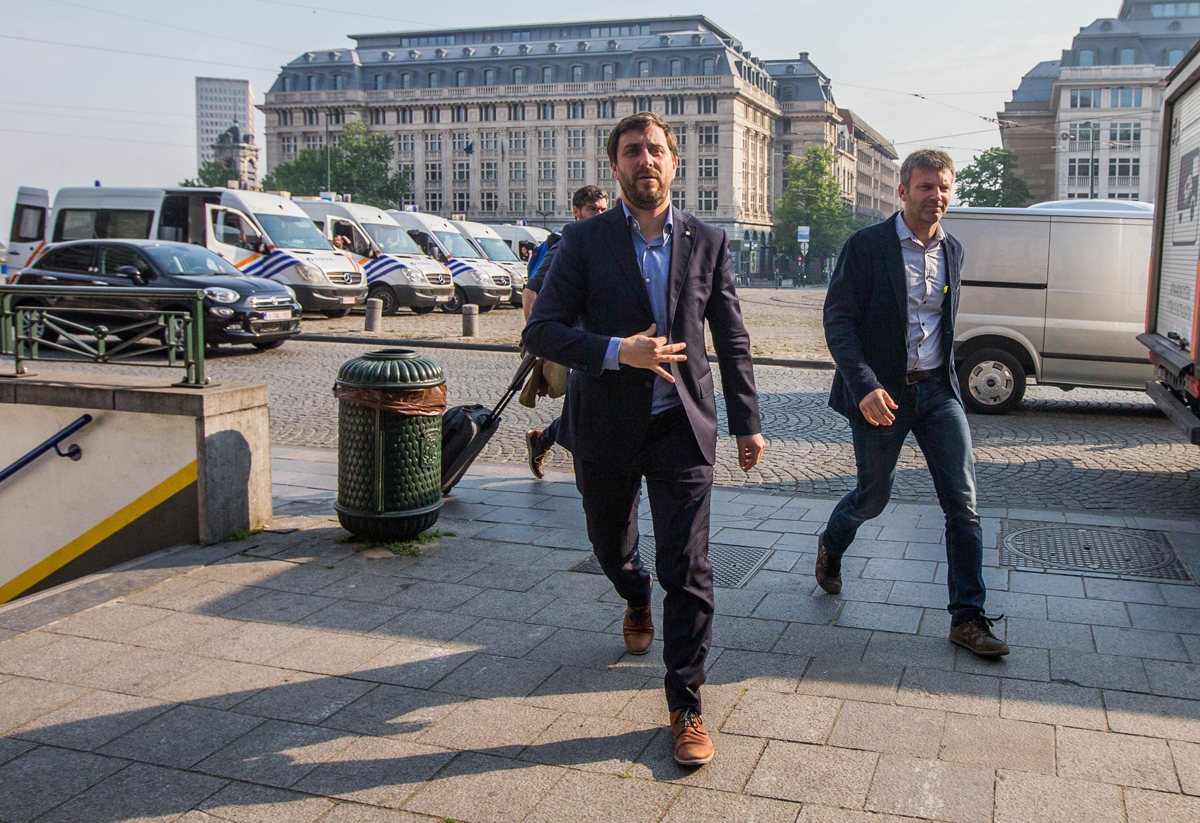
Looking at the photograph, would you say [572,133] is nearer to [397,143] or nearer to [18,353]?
[397,143]

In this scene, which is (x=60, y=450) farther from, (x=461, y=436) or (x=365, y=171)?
(x=365, y=171)

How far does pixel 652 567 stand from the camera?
213 inches

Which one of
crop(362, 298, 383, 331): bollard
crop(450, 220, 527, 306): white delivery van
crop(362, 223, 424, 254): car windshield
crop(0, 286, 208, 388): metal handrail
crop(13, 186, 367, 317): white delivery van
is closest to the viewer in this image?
crop(0, 286, 208, 388): metal handrail

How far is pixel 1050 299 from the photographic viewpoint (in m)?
10.7

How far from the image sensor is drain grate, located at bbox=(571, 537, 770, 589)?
202 inches

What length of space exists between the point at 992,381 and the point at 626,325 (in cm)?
830

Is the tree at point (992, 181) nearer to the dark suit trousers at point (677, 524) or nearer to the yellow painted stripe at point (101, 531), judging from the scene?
the yellow painted stripe at point (101, 531)

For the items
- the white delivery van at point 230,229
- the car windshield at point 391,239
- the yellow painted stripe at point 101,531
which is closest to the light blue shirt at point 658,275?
the yellow painted stripe at point 101,531

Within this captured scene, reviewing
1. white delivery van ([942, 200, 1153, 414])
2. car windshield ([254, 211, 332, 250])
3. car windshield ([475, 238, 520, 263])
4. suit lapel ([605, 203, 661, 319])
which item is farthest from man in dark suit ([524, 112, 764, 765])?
car windshield ([475, 238, 520, 263])

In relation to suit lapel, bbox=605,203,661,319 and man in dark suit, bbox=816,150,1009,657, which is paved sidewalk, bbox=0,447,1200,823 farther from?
suit lapel, bbox=605,203,661,319

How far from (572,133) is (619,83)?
6.37 metres

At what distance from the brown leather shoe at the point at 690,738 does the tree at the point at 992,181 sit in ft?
246

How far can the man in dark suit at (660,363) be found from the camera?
A: 11.0ft

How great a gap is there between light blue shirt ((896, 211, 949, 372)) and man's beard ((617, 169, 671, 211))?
137 cm
